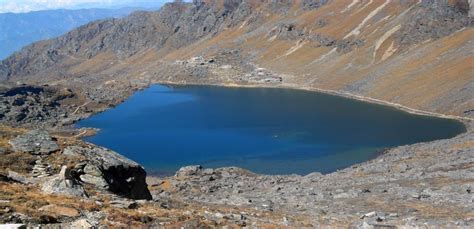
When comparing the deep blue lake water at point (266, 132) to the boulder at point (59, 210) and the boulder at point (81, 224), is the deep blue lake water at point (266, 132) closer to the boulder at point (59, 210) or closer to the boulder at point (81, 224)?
the boulder at point (59, 210)

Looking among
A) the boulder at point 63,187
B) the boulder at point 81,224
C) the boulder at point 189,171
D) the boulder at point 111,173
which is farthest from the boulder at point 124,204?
the boulder at point 189,171

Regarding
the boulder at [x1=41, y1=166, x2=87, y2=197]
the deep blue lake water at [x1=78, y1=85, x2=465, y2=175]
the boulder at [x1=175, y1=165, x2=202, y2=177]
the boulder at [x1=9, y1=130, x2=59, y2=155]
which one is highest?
the boulder at [x1=9, y1=130, x2=59, y2=155]

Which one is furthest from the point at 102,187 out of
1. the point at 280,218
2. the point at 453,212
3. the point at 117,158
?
the point at 453,212

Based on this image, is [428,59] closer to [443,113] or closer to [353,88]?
[353,88]

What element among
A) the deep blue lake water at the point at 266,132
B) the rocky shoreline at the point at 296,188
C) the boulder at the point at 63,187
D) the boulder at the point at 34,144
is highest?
the boulder at the point at 34,144

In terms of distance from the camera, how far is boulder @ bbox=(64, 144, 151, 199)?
29.0 m

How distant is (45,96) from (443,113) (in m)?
143

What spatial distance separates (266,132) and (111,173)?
275 ft

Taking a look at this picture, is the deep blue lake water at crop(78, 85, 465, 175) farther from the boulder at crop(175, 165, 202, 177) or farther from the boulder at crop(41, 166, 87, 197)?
the boulder at crop(41, 166, 87, 197)

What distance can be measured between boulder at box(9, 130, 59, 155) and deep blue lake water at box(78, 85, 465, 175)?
2004 inches

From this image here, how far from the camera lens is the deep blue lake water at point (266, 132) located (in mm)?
88938

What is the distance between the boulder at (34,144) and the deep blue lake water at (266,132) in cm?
5091

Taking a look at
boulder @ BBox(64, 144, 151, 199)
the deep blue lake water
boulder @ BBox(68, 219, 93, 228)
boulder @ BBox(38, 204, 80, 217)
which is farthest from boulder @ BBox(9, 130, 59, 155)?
the deep blue lake water

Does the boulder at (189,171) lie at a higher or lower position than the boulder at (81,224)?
lower
